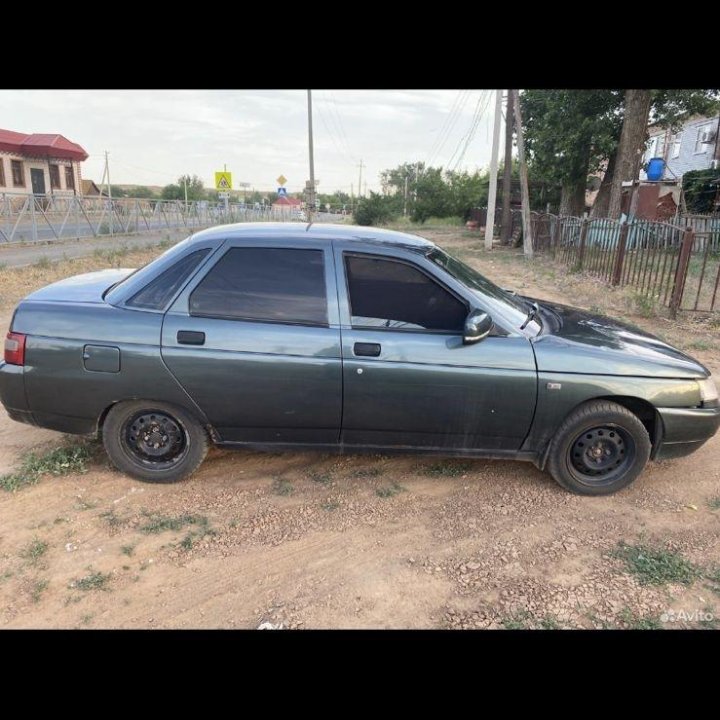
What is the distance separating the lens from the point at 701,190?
71.6 ft

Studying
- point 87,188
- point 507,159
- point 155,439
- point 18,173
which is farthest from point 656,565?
point 87,188

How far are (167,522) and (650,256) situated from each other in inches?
412

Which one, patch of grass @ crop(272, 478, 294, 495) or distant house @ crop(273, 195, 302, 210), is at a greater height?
distant house @ crop(273, 195, 302, 210)

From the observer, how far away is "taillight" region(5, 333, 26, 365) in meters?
3.41

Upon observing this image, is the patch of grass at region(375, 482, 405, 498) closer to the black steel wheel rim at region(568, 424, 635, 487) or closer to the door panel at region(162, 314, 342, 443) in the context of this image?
the door panel at region(162, 314, 342, 443)

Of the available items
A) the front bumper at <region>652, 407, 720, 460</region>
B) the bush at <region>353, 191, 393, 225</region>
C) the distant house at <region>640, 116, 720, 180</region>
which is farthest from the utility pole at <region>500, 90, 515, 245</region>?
the bush at <region>353, 191, 393, 225</region>

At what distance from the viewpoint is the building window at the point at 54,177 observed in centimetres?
3699

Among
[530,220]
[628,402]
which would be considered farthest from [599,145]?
[628,402]

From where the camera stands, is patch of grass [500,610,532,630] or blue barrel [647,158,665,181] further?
blue barrel [647,158,665,181]

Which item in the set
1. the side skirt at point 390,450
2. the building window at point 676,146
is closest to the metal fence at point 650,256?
the side skirt at point 390,450

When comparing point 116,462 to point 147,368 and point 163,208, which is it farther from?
point 163,208

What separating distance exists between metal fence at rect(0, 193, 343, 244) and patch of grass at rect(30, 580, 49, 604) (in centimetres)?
1704

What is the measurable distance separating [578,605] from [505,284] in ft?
35.1

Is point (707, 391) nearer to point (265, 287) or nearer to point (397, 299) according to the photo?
point (397, 299)
